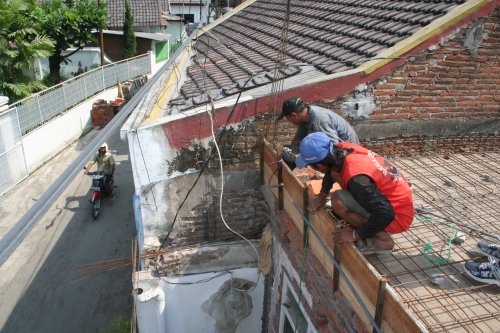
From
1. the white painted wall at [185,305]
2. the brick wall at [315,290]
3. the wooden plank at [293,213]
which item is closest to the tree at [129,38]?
the white painted wall at [185,305]

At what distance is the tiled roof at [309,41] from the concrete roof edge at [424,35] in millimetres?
228

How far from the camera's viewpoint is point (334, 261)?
3.45 metres

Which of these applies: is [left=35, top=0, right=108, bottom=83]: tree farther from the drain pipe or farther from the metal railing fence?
the drain pipe

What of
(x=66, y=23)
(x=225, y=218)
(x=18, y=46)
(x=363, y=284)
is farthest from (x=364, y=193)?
(x=66, y=23)

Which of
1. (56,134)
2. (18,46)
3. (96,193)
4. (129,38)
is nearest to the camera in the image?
(96,193)

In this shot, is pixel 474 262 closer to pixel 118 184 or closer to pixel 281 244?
pixel 281 244

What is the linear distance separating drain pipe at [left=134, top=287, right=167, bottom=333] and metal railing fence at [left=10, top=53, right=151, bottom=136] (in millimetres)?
9851

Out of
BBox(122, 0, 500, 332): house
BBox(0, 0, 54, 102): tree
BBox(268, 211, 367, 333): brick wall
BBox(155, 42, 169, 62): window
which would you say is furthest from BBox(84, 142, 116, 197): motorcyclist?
BBox(155, 42, 169, 62): window

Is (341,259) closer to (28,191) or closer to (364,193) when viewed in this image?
(364,193)

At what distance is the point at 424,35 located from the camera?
505 centimetres

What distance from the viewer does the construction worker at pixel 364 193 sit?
10.2 ft

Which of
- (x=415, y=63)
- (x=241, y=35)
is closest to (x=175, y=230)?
(x=415, y=63)

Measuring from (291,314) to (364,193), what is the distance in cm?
246

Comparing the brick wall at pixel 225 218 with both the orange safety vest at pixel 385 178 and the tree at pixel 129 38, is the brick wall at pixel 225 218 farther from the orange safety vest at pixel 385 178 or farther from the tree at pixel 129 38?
the tree at pixel 129 38
